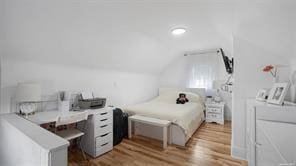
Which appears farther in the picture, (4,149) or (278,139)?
(4,149)

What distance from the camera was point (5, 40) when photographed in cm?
165

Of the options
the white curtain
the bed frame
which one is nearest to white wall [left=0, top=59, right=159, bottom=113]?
the bed frame

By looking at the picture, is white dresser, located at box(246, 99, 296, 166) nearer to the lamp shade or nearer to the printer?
the printer

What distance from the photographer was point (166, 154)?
7.55ft

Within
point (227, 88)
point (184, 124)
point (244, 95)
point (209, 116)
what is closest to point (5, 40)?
point (184, 124)

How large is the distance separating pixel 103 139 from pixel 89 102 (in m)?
0.67

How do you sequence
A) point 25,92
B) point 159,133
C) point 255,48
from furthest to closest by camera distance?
point 159,133 → point 255,48 → point 25,92

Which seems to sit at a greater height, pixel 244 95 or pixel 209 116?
pixel 244 95

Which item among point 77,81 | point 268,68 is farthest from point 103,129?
point 268,68

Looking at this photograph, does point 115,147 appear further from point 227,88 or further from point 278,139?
point 227,88

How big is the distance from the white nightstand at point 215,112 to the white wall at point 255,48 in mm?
1744

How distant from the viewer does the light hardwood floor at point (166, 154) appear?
2080 millimetres

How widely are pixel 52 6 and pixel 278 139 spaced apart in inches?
96.6

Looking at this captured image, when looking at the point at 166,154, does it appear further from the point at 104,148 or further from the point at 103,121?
the point at 103,121
